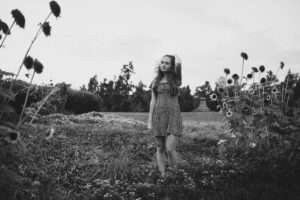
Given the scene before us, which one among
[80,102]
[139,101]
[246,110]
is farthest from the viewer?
[139,101]

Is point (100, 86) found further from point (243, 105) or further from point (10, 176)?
point (10, 176)

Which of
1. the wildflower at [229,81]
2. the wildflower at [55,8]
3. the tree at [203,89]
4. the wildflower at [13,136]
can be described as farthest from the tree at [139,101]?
the wildflower at [13,136]

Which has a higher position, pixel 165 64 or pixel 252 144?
pixel 165 64

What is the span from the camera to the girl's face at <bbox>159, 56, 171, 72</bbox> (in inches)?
191

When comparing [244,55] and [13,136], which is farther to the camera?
[244,55]

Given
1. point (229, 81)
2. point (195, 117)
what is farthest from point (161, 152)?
point (195, 117)

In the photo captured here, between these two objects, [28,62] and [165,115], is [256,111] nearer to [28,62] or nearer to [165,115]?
[165,115]

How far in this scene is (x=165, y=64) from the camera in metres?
4.86

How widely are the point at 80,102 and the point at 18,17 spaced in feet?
53.2

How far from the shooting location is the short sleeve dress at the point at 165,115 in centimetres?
470

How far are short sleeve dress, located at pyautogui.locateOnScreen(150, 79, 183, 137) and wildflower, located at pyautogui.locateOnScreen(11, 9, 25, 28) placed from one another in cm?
254

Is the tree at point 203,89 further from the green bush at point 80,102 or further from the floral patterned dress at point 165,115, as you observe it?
the floral patterned dress at point 165,115

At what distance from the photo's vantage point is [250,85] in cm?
601

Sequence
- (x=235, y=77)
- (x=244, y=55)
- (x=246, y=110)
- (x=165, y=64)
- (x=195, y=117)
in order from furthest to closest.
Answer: (x=195, y=117) < (x=235, y=77) < (x=244, y=55) < (x=246, y=110) < (x=165, y=64)
